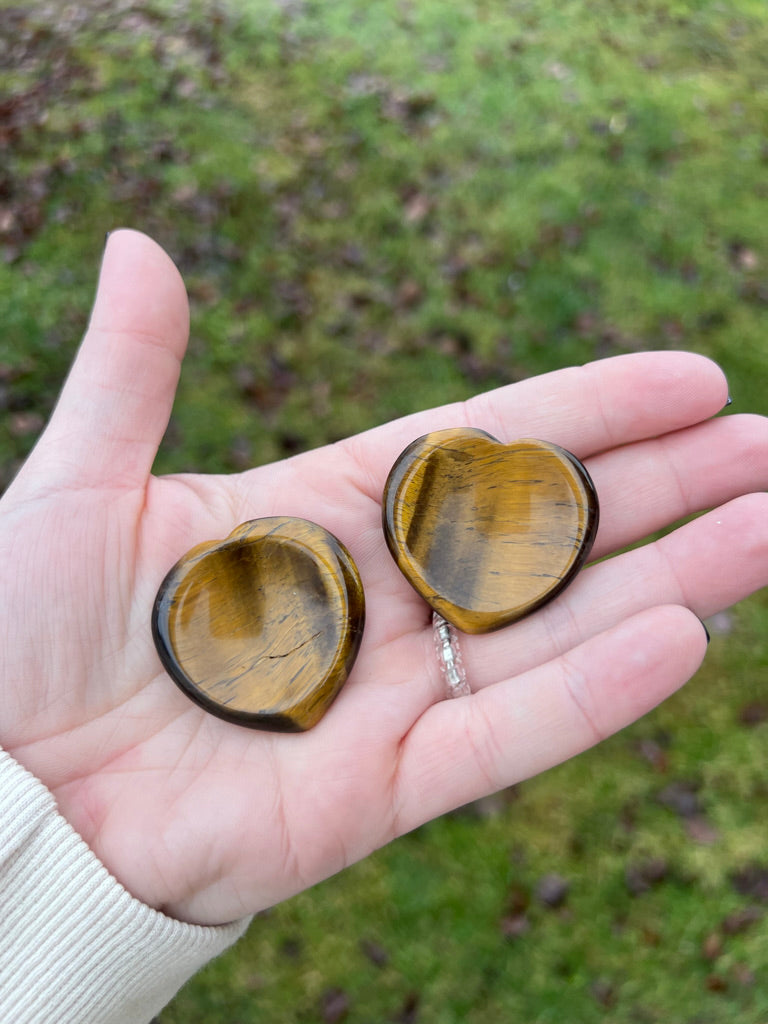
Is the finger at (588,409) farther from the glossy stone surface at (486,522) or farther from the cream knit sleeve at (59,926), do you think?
the cream knit sleeve at (59,926)

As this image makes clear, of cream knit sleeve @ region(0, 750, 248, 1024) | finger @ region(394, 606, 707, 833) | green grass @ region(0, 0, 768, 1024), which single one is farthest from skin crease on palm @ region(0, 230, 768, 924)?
green grass @ region(0, 0, 768, 1024)

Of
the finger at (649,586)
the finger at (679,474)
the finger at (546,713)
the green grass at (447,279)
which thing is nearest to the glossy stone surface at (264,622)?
the finger at (546,713)

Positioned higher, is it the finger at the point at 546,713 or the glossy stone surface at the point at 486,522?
the glossy stone surface at the point at 486,522

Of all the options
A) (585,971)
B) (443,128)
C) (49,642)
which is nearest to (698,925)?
(585,971)

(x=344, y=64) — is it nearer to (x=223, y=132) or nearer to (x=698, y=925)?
(x=223, y=132)

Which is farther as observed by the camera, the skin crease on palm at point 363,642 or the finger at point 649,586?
the finger at point 649,586

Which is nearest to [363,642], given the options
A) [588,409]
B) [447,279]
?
[588,409]

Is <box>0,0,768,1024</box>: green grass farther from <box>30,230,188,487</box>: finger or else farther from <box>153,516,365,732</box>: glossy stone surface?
<box>30,230,188,487</box>: finger

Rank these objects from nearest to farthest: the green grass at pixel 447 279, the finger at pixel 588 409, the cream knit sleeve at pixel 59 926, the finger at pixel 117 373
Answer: the cream knit sleeve at pixel 59 926 → the finger at pixel 117 373 → the finger at pixel 588 409 → the green grass at pixel 447 279

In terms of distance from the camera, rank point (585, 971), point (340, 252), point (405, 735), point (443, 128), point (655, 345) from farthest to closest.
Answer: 1. point (443, 128)
2. point (340, 252)
3. point (655, 345)
4. point (585, 971)
5. point (405, 735)
